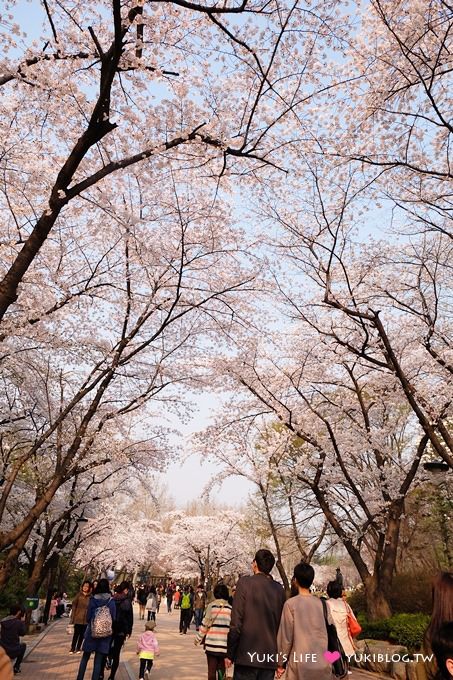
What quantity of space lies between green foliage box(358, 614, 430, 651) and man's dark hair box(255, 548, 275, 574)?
783 cm

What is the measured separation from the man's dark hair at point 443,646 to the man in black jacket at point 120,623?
652 centimetres

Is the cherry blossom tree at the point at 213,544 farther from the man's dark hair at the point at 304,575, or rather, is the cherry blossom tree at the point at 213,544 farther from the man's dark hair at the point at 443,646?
the man's dark hair at the point at 443,646

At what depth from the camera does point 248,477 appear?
18.3 metres

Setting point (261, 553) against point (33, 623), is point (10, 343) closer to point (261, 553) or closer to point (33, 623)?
point (33, 623)

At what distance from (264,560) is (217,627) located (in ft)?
6.58

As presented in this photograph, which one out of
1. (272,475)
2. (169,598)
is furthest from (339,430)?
(169,598)

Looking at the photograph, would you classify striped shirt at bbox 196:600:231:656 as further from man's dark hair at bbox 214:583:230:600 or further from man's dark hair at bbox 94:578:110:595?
man's dark hair at bbox 94:578:110:595

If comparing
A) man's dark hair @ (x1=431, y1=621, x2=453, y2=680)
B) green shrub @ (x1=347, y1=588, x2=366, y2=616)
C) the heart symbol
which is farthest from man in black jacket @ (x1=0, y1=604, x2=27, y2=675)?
green shrub @ (x1=347, y1=588, x2=366, y2=616)

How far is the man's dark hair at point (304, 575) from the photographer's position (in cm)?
379

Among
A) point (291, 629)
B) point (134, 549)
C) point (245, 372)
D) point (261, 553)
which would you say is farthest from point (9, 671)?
point (134, 549)

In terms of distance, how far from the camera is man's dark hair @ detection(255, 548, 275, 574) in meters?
4.11

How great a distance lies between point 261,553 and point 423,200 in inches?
243

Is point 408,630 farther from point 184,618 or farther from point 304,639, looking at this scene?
point 184,618

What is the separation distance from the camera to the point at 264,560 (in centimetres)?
418
